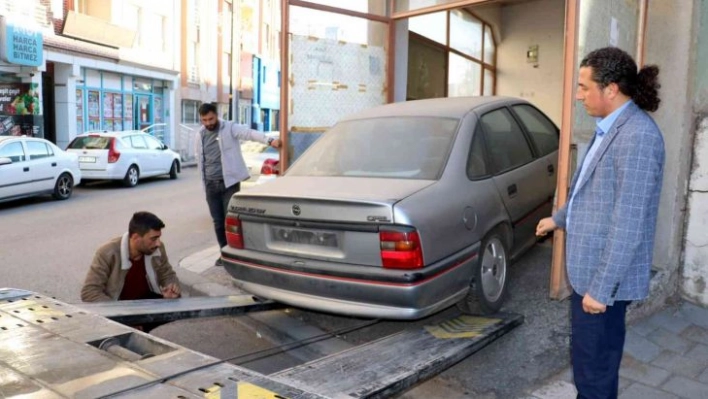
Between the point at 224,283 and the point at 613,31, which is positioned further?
the point at 224,283

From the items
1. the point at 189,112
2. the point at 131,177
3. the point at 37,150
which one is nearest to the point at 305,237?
the point at 37,150

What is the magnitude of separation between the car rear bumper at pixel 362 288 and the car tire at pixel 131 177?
41.1ft

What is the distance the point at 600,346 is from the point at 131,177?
1518 cm

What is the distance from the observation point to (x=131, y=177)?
16.2m

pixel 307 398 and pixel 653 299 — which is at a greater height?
pixel 307 398

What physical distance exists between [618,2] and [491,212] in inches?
87.8

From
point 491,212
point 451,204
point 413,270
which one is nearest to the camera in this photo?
point 413,270

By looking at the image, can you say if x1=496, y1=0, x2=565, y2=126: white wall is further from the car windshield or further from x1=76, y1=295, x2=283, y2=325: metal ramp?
x1=76, y1=295, x2=283, y2=325: metal ramp

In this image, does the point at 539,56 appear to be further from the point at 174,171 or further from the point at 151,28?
the point at 151,28

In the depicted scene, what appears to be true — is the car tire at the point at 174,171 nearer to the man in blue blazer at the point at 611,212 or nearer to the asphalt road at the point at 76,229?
the asphalt road at the point at 76,229

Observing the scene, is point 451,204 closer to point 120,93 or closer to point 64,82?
point 64,82

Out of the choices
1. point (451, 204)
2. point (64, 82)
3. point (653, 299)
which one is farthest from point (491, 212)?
point (64, 82)

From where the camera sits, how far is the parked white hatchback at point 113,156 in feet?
50.6

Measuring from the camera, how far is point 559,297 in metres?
5.03
